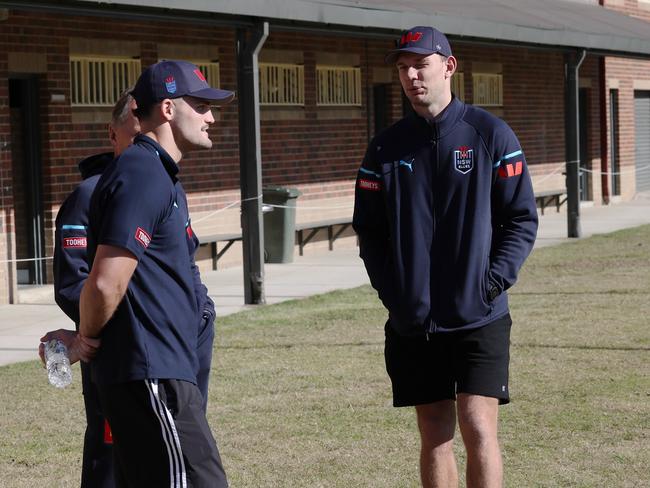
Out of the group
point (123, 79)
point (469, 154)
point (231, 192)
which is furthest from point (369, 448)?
point (231, 192)

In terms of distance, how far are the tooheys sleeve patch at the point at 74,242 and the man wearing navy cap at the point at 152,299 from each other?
700 mm

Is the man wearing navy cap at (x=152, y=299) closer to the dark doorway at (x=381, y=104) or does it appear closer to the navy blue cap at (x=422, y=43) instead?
the navy blue cap at (x=422, y=43)

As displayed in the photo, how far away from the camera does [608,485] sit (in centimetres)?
601

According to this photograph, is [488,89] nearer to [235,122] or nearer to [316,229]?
[316,229]

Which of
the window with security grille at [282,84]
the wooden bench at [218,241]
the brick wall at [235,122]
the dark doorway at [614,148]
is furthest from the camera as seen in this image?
the dark doorway at [614,148]

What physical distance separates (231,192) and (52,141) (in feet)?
11.1

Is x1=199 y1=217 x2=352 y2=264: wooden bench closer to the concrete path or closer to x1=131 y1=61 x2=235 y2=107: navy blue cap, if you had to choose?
the concrete path

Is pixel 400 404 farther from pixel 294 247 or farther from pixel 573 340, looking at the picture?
pixel 294 247

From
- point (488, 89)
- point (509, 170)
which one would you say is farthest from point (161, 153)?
point (488, 89)

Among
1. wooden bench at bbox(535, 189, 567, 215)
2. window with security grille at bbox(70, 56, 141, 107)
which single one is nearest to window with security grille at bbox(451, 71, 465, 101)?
wooden bench at bbox(535, 189, 567, 215)

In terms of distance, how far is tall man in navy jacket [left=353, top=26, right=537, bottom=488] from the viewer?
482 centimetres

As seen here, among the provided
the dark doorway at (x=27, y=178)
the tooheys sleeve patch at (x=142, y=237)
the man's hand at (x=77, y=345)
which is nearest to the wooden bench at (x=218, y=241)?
the dark doorway at (x=27, y=178)

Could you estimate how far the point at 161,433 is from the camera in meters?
3.83

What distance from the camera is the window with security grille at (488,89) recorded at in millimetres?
21859
